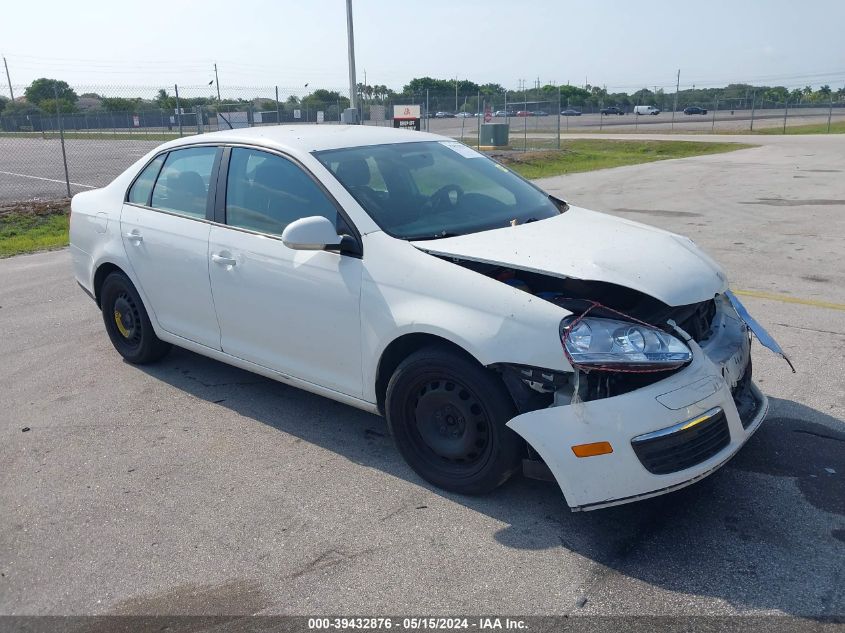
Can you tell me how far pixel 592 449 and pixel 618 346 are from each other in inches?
17.6

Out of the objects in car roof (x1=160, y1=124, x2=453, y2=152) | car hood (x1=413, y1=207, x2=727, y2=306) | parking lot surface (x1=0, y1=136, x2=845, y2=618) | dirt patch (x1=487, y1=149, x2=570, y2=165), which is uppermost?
car roof (x1=160, y1=124, x2=453, y2=152)

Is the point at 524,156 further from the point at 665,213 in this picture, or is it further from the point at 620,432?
the point at 620,432

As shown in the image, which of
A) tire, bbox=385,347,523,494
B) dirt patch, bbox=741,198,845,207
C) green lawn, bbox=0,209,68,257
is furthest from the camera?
dirt patch, bbox=741,198,845,207

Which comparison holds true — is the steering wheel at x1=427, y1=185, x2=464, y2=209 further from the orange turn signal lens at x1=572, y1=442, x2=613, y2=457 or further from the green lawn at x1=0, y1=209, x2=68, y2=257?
the green lawn at x1=0, y1=209, x2=68, y2=257

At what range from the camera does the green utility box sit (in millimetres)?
27344

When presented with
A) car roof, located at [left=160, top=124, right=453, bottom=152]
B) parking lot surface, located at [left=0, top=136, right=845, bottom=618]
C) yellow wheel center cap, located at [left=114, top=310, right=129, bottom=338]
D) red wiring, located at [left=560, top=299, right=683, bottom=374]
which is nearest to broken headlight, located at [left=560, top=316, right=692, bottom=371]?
red wiring, located at [left=560, top=299, right=683, bottom=374]

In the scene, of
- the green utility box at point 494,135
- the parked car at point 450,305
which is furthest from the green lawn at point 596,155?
the parked car at point 450,305

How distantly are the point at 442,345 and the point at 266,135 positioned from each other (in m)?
1.95

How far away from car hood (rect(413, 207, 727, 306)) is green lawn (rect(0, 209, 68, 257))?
8615 mm

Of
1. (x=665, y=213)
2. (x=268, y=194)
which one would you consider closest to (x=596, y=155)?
(x=665, y=213)

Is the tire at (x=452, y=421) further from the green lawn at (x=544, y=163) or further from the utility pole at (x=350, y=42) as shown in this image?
the utility pole at (x=350, y=42)

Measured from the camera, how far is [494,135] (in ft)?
90.3

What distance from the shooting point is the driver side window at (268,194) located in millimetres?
4348

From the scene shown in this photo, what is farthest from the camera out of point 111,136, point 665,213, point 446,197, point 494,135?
point 111,136
